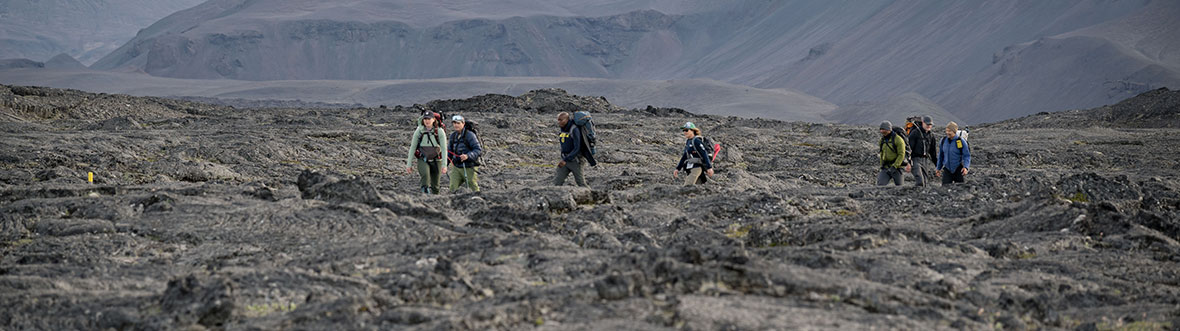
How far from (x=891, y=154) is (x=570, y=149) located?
22.9 ft

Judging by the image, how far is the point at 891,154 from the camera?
21.3 metres

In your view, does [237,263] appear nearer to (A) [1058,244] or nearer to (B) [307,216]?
(B) [307,216]

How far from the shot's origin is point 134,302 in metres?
10.9

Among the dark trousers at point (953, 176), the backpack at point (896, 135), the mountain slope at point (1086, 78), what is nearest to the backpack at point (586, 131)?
the backpack at point (896, 135)

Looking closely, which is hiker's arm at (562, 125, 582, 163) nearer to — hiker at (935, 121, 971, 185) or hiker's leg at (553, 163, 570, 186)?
hiker's leg at (553, 163, 570, 186)

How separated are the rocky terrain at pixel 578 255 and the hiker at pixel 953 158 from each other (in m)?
0.74

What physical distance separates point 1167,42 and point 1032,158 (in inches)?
7446

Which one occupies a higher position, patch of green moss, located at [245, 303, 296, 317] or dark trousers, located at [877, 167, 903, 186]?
patch of green moss, located at [245, 303, 296, 317]

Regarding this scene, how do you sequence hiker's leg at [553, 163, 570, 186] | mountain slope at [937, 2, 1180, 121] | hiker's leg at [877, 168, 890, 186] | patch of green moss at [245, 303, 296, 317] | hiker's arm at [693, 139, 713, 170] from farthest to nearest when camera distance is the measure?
1. mountain slope at [937, 2, 1180, 121]
2. hiker's leg at [877, 168, 890, 186]
3. hiker's leg at [553, 163, 570, 186]
4. hiker's arm at [693, 139, 713, 170]
5. patch of green moss at [245, 303, 296, 317]

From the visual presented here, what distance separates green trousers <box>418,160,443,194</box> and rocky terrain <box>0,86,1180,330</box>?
5.47 ft

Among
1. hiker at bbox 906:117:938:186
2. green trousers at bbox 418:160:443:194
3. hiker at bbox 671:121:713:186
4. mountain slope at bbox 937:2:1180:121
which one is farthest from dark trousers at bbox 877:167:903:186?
mountain slope at bbox 937:2:1180:121

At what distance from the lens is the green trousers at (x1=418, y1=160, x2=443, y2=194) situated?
65.9 ft

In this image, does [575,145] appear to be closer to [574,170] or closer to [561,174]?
[574,170]

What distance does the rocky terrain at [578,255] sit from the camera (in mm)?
10227
